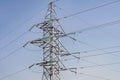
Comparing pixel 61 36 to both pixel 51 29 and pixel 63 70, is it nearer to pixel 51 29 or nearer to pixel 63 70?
pixel 51 29

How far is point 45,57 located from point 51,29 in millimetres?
3563

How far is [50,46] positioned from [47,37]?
119 cm

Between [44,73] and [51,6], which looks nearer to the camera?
[44,73]

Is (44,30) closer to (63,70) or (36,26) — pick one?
(36,26)

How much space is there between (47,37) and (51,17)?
114 inches

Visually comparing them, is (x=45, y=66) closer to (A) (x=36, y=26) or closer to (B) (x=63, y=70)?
(B) (x=63, y=70)

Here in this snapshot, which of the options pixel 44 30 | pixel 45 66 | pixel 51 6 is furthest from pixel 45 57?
pixel 51 6

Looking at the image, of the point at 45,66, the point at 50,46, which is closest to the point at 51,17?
the point at 50,46

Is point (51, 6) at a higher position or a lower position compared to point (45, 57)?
higher

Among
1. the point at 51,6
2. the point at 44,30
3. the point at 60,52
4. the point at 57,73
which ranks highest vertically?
the point at 51,6

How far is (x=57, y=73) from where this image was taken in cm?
3641

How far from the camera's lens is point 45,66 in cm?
3662

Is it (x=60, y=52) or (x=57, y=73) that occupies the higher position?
(x=60, y=52)

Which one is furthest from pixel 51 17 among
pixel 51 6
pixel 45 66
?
pixel 45 66
